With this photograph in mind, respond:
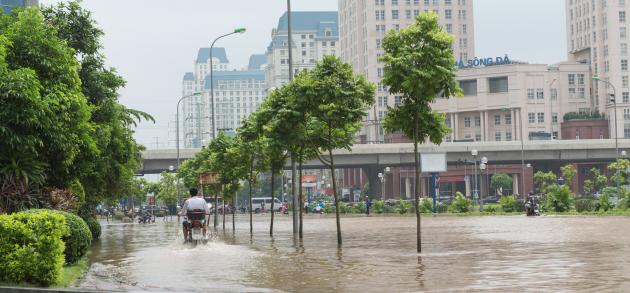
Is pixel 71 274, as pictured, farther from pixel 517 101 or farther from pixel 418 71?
pixel 517 101

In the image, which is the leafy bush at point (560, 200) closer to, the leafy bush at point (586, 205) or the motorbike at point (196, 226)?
the leafy bush at point (586, 205)

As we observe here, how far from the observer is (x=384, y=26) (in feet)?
545

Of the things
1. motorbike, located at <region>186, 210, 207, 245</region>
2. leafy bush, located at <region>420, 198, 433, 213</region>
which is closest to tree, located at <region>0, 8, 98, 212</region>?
motorbike, located at <region>186, 210, 207, 245</region>

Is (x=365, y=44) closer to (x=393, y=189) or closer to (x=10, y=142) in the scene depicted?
(x=393, y=189)

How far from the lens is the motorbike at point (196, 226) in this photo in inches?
1001

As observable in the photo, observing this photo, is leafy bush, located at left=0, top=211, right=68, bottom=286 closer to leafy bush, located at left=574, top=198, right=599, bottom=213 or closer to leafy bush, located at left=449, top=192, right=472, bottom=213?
leafy bush, located at left=574, top=198, right=599, bottom=213

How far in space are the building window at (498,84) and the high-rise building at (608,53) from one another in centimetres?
1820

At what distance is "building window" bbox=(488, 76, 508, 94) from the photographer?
151 metres

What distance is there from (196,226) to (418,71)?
26.1 ft

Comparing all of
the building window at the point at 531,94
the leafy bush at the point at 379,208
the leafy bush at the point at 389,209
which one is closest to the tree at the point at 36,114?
the leafy bush at the point at 389,209

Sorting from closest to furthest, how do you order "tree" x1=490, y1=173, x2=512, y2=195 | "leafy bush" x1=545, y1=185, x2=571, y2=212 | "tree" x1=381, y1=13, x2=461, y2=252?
"tree" x1=381, y1=13, x2=461, y2=252 < "leafy bush" x1=545, y1=185, x2=571, y2=212 < "tree" x1=490, y1=173, x2=512, y2=195

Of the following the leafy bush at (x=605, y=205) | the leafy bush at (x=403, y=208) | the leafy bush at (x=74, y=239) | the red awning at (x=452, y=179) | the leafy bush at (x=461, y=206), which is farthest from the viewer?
the red awning at (x=452, y=179)

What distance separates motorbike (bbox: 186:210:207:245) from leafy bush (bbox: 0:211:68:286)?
36.3ft

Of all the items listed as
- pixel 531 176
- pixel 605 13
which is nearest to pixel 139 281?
pixel 531 176
